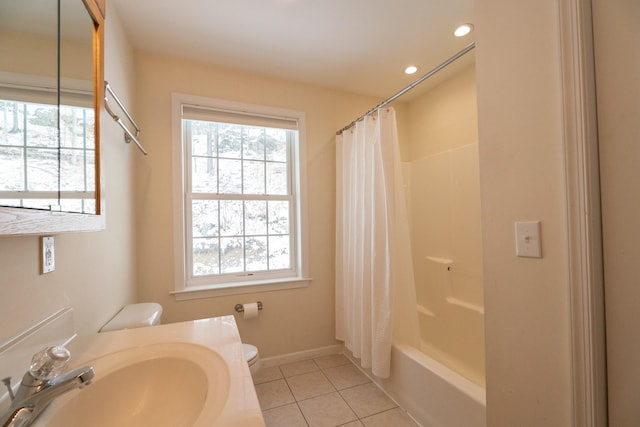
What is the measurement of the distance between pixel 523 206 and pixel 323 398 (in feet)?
5.64

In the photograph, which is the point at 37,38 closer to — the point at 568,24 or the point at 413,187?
the point at 568,24

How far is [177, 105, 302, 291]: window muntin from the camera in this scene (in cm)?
208

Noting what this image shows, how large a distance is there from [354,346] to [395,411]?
48cm

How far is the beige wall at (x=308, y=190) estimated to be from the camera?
187 cm

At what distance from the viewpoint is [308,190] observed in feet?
7.63

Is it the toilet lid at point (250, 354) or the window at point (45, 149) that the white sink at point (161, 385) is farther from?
the toilet lid at point (250, 354)

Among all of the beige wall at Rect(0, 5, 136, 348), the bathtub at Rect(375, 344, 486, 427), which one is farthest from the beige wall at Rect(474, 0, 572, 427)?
the beige wall at Rect(0, 5, 136, 348)

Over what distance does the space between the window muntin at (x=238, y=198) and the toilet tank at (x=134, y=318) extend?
17.7 inches

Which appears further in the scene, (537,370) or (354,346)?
(354,346)

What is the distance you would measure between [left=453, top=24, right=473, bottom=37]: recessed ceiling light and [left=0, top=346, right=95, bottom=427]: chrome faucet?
2.43 meters

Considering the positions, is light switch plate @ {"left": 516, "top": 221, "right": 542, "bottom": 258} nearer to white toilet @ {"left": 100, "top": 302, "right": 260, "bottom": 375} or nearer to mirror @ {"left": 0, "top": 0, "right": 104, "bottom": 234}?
white toilet @ {"left": 100, "top": 302, "right": 260, "bottom": 375}

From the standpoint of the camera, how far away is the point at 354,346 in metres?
2.01

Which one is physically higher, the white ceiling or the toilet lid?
the white ceiling

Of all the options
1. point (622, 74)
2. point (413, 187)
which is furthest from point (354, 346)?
point (622, 74)
